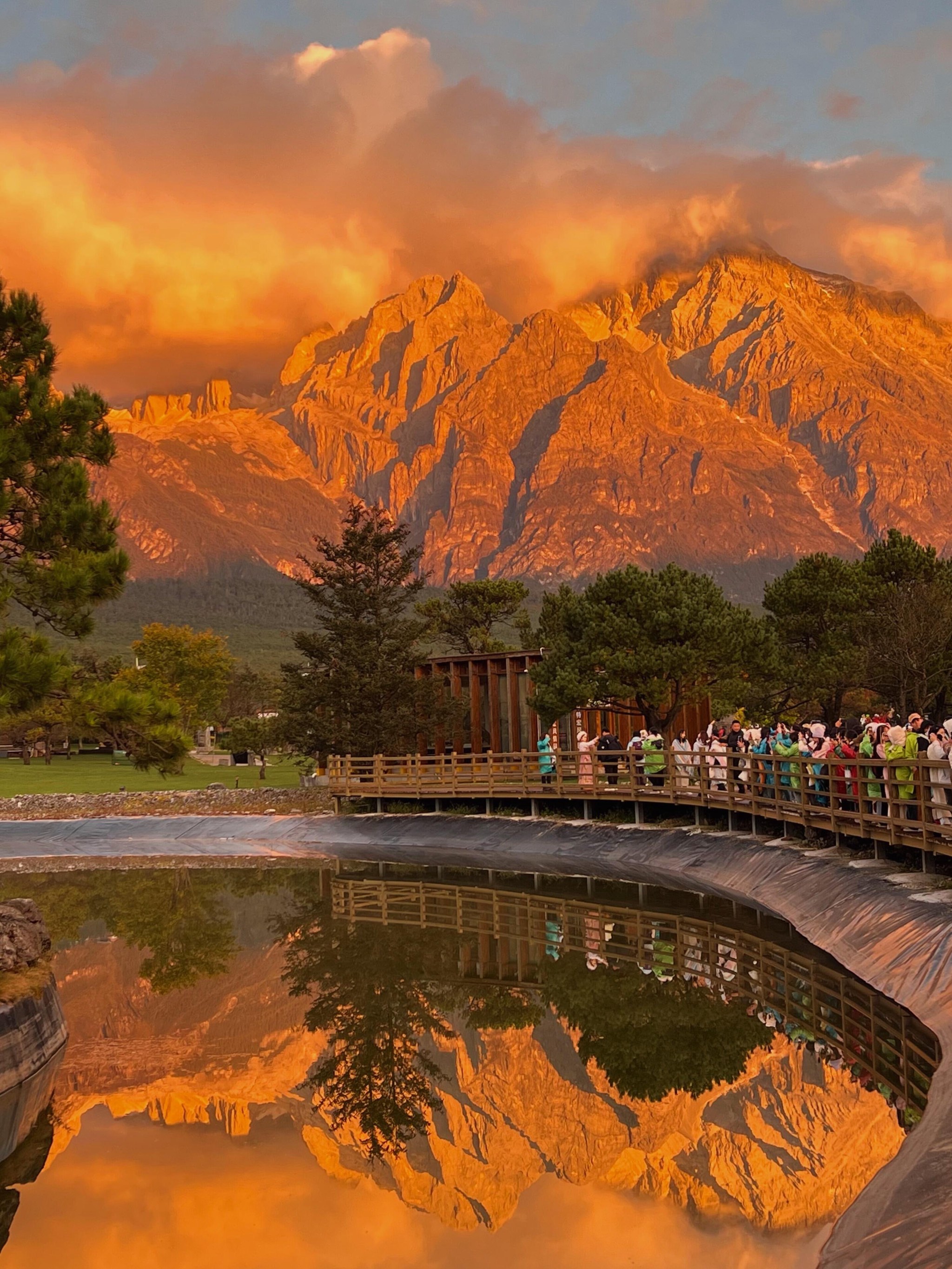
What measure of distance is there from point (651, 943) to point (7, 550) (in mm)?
12961

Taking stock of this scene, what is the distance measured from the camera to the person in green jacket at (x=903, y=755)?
2050 cm

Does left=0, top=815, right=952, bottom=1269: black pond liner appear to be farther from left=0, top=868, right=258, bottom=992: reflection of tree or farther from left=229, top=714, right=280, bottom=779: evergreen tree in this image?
left=229, top=714, right=280, bottom=779: evergreen tree

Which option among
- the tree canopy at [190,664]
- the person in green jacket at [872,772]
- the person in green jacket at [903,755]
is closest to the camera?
the person in green jacket at [903,755]

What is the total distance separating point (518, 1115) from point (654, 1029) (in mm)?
3791

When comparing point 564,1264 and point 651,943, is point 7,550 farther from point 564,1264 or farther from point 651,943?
point 651,943

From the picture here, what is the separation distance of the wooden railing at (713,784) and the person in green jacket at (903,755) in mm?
36

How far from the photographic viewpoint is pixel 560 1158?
12922mm

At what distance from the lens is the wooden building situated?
50531mm

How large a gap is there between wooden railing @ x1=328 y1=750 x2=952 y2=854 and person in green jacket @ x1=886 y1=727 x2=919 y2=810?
0.04 meters

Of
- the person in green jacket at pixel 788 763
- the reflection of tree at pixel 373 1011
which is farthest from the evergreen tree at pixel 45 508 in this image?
the person in green jacket at pixel 788 763

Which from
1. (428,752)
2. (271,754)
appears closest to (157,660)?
(271,754)

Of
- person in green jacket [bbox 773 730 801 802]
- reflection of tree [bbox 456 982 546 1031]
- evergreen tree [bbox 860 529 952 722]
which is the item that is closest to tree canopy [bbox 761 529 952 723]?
evergreen tree [bbox 860 529 952 722]

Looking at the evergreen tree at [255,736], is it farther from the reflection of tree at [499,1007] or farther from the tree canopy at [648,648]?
the reflection of tree at [499,1007]

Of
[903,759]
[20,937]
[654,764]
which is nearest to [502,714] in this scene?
[654,764]
